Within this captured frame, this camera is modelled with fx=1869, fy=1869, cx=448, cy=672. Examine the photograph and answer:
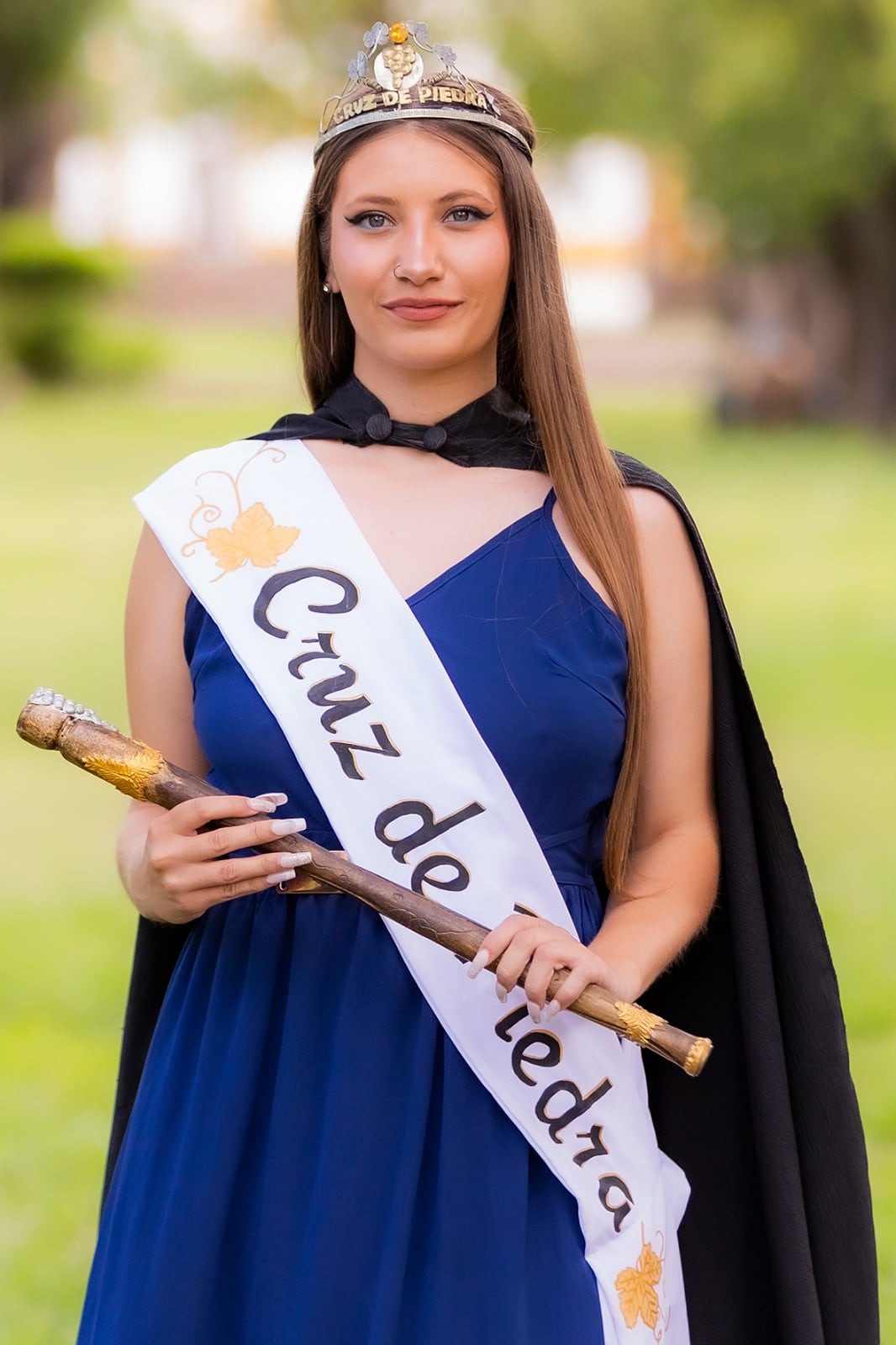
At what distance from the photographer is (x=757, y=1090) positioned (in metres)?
2.25

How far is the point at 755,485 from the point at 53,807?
992 centimetres

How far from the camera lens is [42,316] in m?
24.1

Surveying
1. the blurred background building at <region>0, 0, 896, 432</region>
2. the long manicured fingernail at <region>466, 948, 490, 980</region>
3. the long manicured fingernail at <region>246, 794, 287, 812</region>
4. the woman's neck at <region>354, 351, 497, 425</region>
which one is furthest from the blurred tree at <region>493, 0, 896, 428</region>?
the long manicured fingernail at <region>466, 948, 490, 980</region>

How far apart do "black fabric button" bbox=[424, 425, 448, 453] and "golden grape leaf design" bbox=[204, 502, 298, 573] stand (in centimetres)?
19

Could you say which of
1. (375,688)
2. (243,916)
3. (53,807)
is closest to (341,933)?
(243,916)

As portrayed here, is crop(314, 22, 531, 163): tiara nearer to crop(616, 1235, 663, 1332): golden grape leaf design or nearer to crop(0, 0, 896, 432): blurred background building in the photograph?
crop(616, 1235, 663, 1332): golden grape leaf design

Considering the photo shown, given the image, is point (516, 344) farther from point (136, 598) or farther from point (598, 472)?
point (136, 598)

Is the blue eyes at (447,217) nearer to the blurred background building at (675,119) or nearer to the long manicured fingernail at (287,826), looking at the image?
the long manicured fingernail at (287,826)

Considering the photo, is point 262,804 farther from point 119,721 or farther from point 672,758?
point 119,721

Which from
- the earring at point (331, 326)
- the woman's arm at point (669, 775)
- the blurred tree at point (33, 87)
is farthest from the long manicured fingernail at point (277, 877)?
the blurred tree at point (33, 87)

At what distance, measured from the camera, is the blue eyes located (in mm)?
2131

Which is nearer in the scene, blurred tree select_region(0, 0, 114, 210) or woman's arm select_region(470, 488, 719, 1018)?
woman's arm select_region(470, 488, 719, 1018)

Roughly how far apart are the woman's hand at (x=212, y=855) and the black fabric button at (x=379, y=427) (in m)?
0.48

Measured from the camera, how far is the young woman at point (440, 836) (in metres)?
2.00
